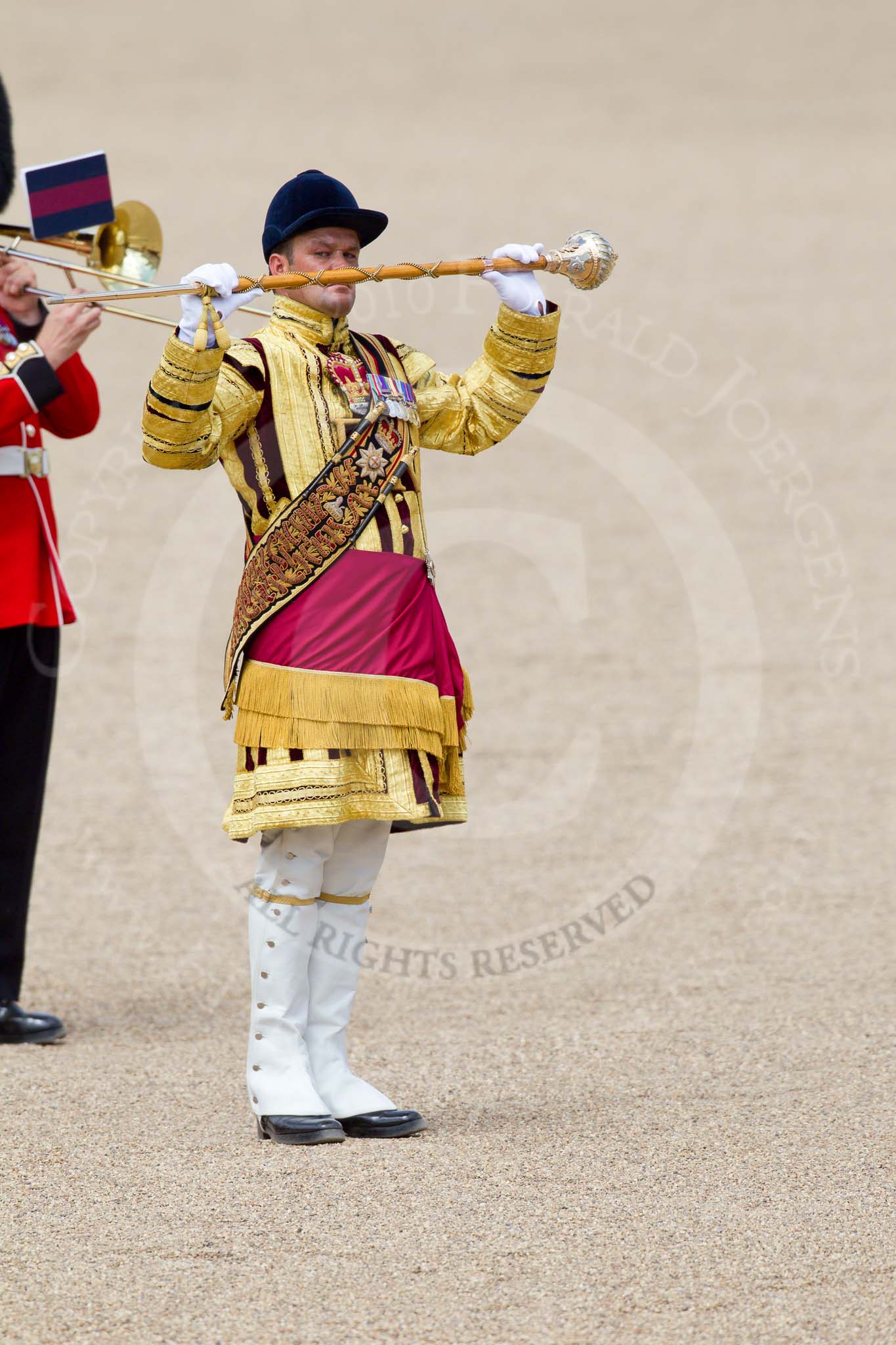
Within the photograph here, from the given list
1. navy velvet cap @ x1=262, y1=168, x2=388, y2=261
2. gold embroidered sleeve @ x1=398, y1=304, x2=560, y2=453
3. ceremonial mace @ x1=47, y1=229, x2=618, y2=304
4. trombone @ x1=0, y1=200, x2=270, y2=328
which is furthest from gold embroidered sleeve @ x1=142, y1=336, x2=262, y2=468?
trombone @ x1=0, y1=200, x2=270, y2=328

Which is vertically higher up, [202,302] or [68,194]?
[68,194]

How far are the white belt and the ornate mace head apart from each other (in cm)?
142

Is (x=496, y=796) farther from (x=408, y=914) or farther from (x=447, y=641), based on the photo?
(x=447, y=641)

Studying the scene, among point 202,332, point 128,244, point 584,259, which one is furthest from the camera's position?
point 128,244

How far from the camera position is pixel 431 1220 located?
2.69 meters

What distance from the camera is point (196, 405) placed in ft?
9.40

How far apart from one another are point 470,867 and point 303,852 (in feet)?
9.48

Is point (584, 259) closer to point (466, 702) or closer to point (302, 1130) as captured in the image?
point (466, 702)

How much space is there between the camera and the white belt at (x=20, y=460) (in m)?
3.96

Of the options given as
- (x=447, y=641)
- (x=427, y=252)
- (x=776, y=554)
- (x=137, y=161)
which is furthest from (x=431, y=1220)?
(x=137, y=161)

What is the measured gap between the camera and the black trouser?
4043 mm

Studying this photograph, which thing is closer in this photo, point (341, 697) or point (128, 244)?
point (341, 697)

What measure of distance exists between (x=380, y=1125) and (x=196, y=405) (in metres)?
1.36

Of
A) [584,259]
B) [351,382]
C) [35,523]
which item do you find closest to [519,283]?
[584,259]
